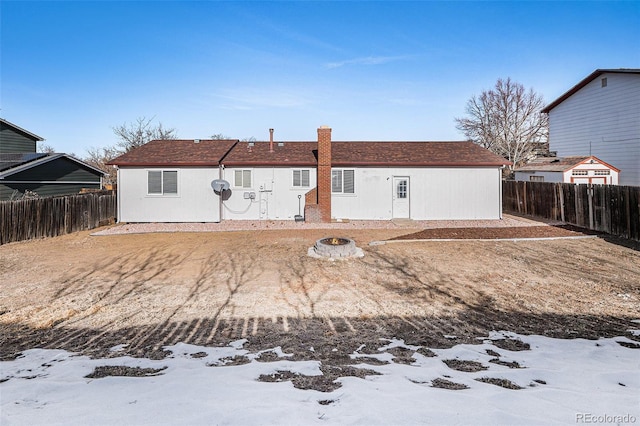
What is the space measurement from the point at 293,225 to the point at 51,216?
9719 millimetres

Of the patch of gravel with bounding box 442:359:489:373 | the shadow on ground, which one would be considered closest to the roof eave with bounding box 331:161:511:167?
the shadow on ground

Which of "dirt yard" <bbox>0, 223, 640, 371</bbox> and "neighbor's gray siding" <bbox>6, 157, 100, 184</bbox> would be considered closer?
"dirt yard" <bbox>0, 223, 640, 371</bbox>

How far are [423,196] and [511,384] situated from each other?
14.8 metres

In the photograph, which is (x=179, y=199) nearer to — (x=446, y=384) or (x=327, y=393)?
(x=327, y=393)

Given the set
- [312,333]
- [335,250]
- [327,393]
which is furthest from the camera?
[335,250]

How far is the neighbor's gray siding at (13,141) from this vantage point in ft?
80.4

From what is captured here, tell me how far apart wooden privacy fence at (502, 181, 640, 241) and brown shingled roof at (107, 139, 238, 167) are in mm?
16077

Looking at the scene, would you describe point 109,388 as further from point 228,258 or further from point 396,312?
point 228,258

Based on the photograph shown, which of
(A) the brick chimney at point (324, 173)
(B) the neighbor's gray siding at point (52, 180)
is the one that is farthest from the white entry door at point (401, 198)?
(B) the neighbor's gray siding at point (52, 180)

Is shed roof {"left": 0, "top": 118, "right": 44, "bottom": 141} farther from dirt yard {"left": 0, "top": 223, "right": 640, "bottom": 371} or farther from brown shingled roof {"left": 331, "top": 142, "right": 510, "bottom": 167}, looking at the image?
brown shingled roof {"left": 331, "top": 142, "right": 510, "bottom": 167}
